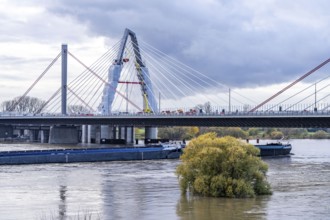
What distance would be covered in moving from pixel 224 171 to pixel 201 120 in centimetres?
4824

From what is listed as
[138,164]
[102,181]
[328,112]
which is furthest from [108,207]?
[328,112]

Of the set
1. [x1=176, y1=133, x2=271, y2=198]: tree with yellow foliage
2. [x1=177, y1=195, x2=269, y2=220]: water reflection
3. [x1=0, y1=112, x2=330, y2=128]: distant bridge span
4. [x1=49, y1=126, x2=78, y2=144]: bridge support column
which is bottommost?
[x1=177, y1=195, x2=269, y2=220]: water reflection

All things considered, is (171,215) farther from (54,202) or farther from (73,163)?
(73,163)

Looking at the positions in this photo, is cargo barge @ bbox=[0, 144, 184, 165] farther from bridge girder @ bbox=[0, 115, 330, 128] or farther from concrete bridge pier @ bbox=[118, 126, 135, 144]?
concrete bridge pier @ bbox=[118, 126, 135, 144]

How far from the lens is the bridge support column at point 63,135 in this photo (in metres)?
109

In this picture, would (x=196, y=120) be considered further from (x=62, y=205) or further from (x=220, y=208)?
(x=220, y=208)

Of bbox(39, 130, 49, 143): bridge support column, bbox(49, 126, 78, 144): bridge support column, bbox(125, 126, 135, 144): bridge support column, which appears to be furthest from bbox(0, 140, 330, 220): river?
bbox(39, 130, 49, 143): bridge support column

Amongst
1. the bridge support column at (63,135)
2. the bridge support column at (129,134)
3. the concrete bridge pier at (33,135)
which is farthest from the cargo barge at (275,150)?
the concrete bridge pier at (33,135)

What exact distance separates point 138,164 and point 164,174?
38.7 feet

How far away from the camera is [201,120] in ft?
274

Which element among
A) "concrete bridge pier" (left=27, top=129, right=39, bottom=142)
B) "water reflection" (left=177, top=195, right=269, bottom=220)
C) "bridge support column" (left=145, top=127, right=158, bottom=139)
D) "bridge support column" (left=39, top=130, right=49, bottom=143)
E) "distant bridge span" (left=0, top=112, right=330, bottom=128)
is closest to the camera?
"water reflection" (left=177, top=195, right=269, bottom=220)

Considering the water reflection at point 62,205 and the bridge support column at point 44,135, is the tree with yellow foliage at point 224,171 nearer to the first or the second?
the water reflection at point 62,205

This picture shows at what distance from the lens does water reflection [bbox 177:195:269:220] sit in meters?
29.5

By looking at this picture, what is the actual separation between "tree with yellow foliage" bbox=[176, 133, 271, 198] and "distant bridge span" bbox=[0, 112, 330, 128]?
108ft
